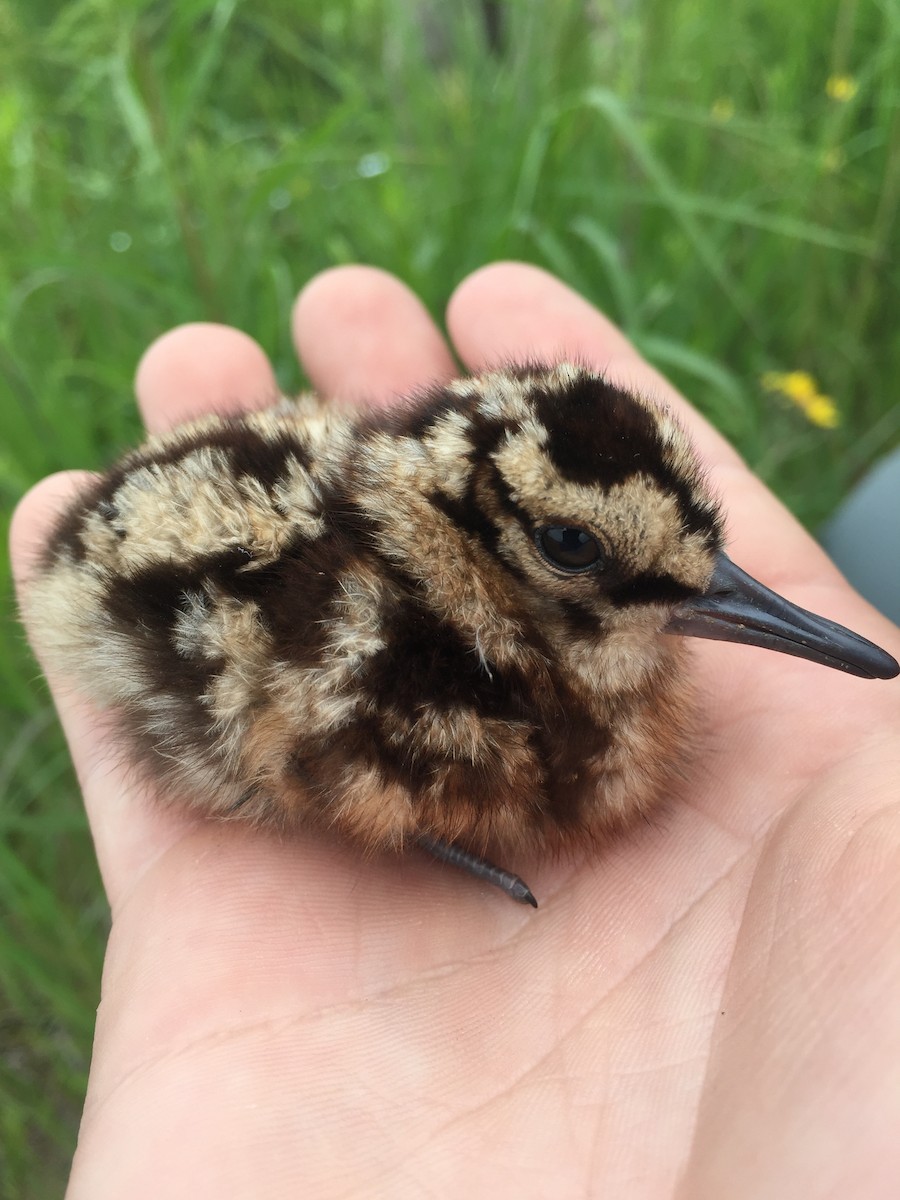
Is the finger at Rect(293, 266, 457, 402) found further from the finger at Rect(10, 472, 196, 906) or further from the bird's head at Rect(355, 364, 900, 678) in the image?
the bird's head at Rect(355, 364, 900, 678)

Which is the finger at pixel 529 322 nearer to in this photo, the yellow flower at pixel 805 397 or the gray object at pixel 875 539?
the yellow flower at pixel 805 397

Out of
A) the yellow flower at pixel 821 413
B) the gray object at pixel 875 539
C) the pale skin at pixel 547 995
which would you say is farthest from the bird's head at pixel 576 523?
the yellow flower at pixel 821 413

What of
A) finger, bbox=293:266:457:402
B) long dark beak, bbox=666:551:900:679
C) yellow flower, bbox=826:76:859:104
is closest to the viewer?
A: long dark beak, bbox=666:551:900:679

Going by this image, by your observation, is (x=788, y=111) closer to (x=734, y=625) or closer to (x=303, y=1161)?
(x=734, y=625)

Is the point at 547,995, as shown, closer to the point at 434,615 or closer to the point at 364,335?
the point at 434,615

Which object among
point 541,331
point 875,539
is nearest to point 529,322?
point 541,331

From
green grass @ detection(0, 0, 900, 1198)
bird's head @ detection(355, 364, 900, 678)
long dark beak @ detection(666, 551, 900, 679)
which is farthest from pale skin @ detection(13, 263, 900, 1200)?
green grass @ detection(0, 0, 900, 1198)

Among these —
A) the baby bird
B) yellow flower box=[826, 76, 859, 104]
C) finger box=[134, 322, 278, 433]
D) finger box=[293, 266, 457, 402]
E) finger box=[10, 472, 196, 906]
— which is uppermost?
yellow flower box=[826, 76, 859, 104]
